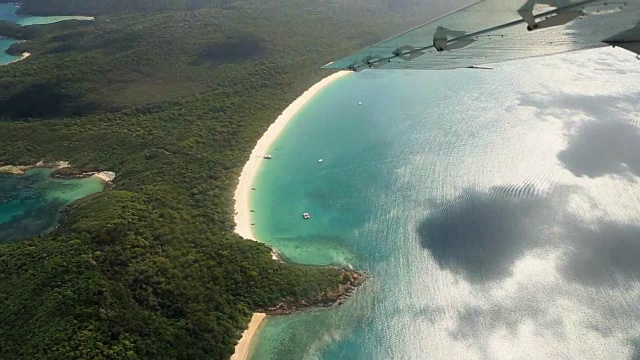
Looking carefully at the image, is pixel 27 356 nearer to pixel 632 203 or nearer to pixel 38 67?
pixel 632 203

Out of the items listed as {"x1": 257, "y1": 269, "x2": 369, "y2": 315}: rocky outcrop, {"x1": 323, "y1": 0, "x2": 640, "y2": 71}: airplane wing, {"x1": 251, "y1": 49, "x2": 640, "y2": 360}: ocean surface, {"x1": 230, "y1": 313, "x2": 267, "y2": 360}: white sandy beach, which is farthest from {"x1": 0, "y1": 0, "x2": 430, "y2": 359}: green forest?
{"x1": 323, "y1": 0, "x2": 640, "y2": 71}: airplane wing

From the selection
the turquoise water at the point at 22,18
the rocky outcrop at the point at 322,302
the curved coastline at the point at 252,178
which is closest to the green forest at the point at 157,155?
the rocky outcrop at the point at 322,302

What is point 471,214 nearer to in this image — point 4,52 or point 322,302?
point 322,302

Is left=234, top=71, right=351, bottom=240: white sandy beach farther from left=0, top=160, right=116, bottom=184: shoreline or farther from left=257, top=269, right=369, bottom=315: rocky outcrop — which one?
left=0, top=160, right=116, bottom=184: shoreline

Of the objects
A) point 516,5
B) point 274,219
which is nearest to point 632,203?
point 274,219

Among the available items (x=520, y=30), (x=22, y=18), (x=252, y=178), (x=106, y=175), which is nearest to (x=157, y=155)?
(x=106, y=175)

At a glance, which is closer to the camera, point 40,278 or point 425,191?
point 40,278

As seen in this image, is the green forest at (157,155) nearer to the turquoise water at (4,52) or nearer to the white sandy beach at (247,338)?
the white sandy beach at (247,338)
